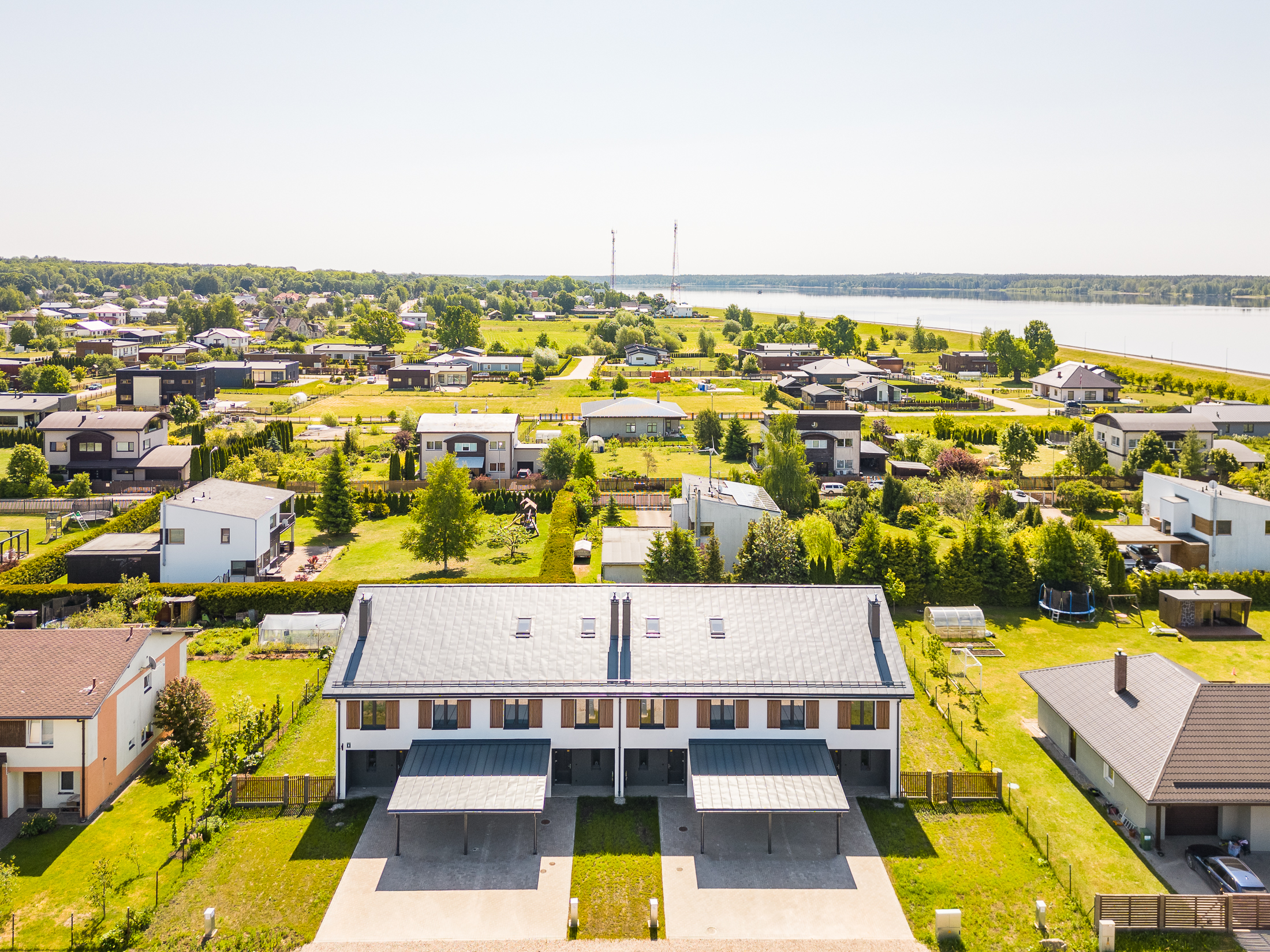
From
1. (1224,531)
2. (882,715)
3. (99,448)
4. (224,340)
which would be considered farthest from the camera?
(224,340)

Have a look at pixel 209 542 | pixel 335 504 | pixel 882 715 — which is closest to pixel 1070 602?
pixel 882 715

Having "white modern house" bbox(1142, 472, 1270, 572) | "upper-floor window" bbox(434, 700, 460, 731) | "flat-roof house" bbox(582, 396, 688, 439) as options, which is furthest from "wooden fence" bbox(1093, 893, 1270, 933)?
"flat-roof house" bbox(582, 396, 688, 439)

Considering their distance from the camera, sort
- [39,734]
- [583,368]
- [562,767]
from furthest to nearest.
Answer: [583,368] → [562,767] → [39,734]

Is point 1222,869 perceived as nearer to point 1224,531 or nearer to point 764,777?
point 764,777

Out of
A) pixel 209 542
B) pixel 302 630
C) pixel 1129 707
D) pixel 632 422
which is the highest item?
pixel 632 422

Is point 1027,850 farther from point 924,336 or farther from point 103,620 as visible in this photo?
point 924,336

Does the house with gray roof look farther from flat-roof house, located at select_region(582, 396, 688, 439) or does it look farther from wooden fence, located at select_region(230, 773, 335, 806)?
flat-roof house, located at select_region(582, 396, 688, 439)
